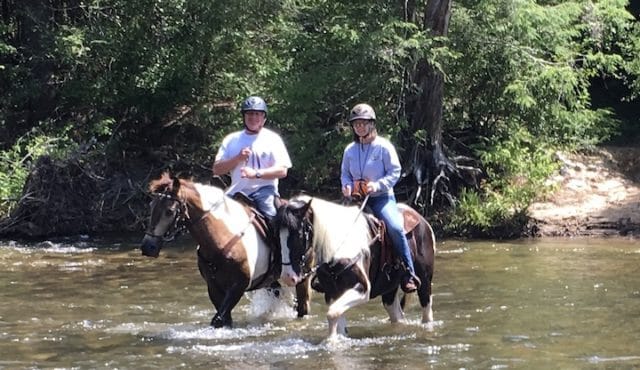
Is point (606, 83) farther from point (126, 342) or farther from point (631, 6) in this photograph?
point (126, 342)

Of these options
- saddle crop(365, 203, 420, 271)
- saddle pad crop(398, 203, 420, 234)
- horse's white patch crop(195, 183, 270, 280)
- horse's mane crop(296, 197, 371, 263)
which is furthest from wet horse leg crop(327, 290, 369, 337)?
saddle pad crop(398, 203, 420, 234)

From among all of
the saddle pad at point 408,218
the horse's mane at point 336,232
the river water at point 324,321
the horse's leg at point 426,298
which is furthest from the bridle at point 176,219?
the horse's leg at point 426,298

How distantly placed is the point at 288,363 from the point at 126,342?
1939 millimetres

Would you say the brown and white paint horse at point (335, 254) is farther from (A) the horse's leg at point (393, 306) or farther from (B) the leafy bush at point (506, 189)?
(B) the leafy bush at point (506, 189)

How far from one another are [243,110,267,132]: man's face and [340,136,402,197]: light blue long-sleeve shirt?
3.14ft

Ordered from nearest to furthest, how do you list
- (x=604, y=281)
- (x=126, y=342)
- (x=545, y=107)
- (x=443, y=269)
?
(x=126, y=342) < (x=604, y=281) < (x=443, y=269) < (x=545, y=107)

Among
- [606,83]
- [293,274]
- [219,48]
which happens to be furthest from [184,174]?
[606,83]

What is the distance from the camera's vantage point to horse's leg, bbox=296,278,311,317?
1045 cm

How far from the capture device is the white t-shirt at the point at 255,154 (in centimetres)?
974

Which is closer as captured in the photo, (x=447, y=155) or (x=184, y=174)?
(x=184, y=174)

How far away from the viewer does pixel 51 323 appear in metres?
10.5

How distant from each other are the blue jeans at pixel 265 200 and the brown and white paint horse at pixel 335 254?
745 millimetres

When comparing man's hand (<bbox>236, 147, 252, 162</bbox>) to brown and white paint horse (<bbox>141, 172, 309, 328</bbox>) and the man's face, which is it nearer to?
the man's face

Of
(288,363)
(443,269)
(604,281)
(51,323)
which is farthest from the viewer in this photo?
(443,269)
